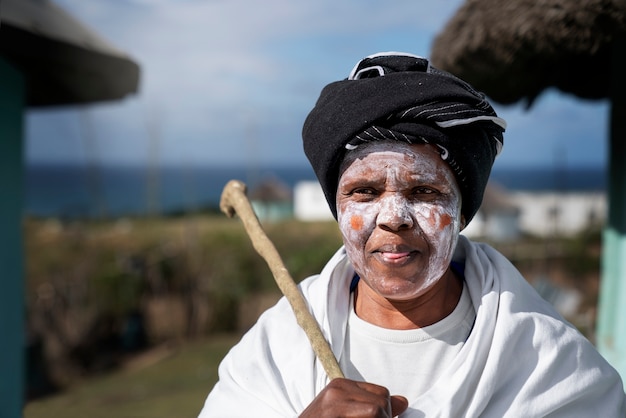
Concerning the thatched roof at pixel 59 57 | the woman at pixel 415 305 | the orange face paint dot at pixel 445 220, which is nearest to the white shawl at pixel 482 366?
the woman at pixel 415 305

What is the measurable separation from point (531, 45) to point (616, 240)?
123cm

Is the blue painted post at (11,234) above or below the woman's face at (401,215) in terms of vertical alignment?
below

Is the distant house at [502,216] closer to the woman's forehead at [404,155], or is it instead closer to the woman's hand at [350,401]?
the woman's forehead at [404,155]

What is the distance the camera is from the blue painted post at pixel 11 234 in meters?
3.56

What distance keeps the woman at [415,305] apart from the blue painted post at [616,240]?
1951mm

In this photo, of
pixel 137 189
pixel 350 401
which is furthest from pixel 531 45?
pixel 137 189

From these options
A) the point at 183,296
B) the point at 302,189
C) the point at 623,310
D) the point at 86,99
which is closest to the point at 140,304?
the point at 183,296

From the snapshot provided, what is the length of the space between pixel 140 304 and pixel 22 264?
4.75 meters

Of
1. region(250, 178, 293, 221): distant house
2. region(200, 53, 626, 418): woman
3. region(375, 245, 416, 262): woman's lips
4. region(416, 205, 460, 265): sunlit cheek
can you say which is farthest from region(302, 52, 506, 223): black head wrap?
region(250, 178, 293, 221): distant house

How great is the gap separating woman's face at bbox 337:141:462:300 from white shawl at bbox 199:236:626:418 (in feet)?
0.61

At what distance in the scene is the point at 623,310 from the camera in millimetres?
3422

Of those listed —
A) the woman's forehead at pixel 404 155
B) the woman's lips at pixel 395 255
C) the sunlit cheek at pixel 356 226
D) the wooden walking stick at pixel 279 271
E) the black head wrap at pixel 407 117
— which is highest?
the black head wrap at pixel 407 117

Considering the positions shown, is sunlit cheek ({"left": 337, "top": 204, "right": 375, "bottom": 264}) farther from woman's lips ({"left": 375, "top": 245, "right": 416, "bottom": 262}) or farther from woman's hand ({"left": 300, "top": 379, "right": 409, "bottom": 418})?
woman's hand ({"left": 300, "top": 379, "right": 409, "bottom": 418})

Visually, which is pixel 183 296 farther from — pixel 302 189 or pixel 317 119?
pixel 302 189
